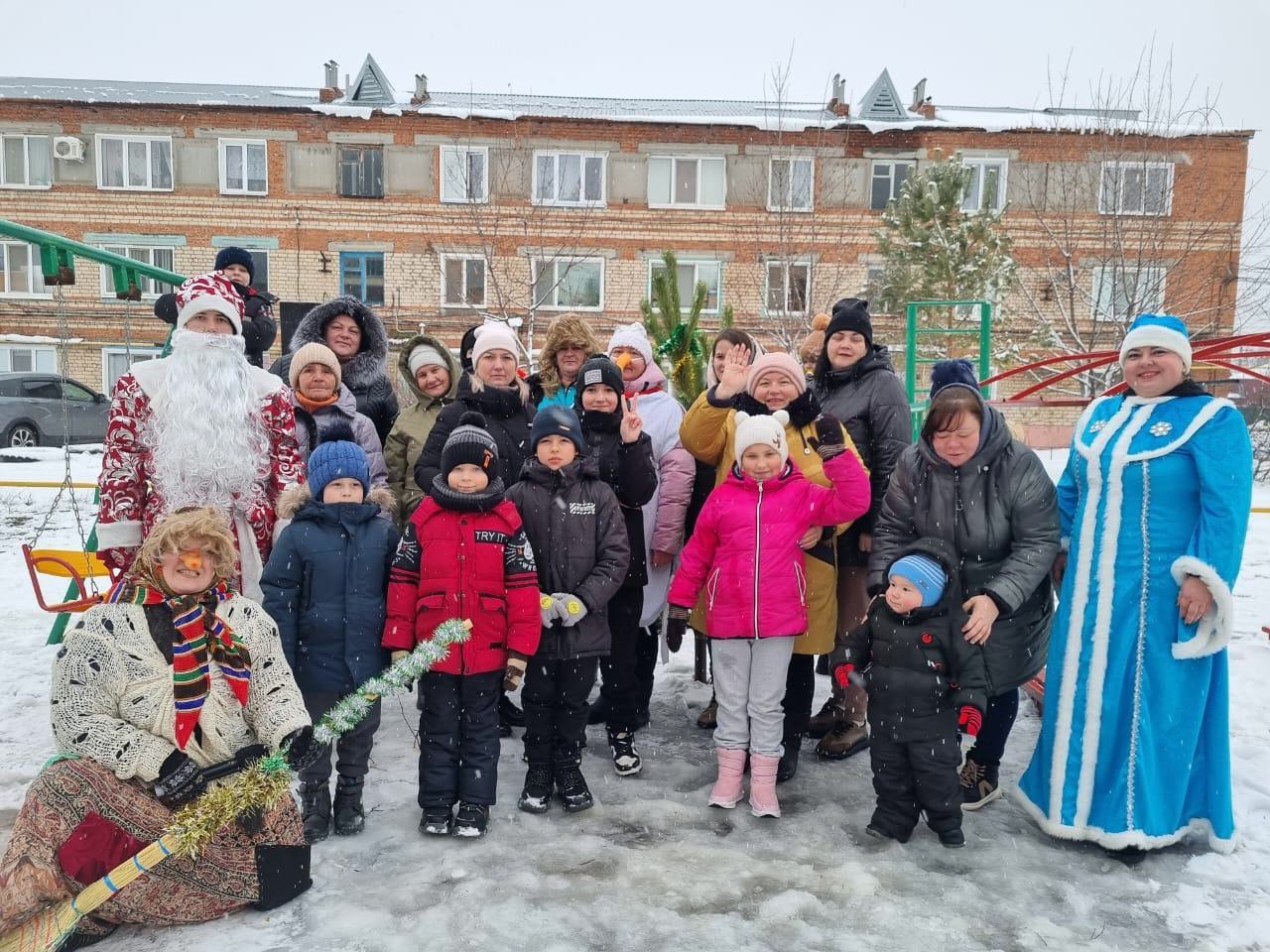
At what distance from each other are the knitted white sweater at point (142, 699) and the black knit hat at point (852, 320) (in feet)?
9.52

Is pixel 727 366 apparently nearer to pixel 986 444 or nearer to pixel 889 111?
pixel 986 444

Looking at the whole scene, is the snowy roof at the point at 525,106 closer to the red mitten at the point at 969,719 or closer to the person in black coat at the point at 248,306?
the person in black coat at the point at 248,306

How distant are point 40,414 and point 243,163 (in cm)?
1006

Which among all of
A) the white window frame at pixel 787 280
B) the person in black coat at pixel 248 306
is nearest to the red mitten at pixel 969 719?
the person in black coat at pixel 248 306

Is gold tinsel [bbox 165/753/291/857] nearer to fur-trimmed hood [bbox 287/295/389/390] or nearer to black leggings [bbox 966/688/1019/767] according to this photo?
fur-trimmed hood [bbox 287/295/389/390]

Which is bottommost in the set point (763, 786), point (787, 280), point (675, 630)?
point (763, 786)

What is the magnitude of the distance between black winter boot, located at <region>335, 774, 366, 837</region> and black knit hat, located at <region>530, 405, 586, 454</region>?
1.58 meters

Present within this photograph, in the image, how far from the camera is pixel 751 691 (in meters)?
3.83

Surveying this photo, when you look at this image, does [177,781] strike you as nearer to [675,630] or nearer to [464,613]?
[464,613]

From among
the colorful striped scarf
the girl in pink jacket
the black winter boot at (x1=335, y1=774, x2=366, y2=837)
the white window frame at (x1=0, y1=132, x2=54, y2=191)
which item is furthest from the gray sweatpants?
the white window frame at (x1=0, y1=132, x2=54, y2=191)

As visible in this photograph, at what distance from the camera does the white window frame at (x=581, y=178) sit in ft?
76.0

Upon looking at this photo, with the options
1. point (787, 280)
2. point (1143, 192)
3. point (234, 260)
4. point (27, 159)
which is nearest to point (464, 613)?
point (234, 260)

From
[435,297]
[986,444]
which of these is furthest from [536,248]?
[986,444]

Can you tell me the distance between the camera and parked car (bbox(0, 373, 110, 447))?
16656 millimetres
